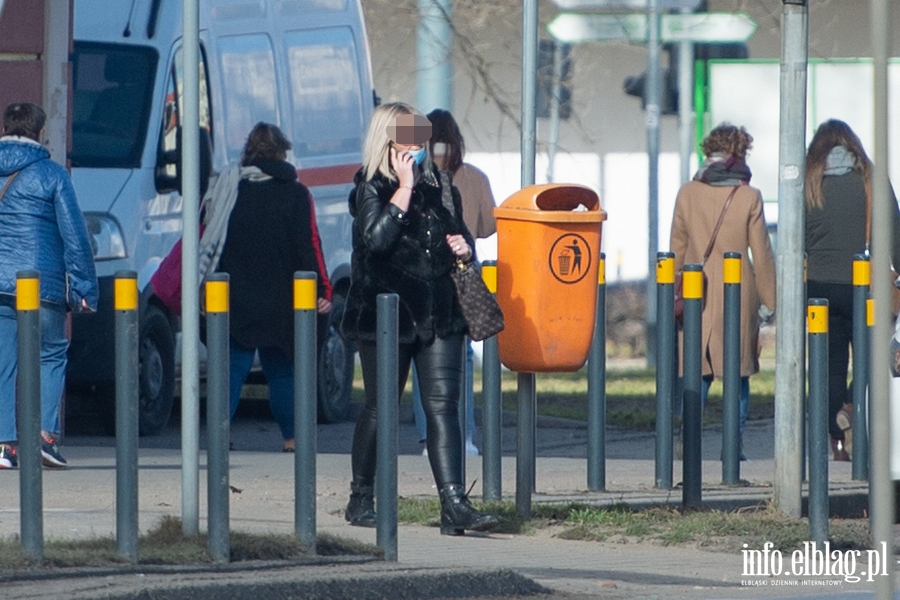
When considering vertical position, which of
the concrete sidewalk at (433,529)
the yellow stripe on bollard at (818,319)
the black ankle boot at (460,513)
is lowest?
the concrete sidewalk at (433,529)

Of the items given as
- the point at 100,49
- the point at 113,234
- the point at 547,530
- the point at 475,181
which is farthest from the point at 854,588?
the point at 100,49

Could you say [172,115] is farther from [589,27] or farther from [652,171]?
[652,171]

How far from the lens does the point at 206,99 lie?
1167 cm

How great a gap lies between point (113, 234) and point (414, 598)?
17.4ft

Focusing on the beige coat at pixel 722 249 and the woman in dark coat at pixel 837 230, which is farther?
the woman in dark coat at pixel 837 230

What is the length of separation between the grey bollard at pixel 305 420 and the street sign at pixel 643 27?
10.2m

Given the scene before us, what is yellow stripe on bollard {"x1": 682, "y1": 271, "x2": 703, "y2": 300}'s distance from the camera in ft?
28.3

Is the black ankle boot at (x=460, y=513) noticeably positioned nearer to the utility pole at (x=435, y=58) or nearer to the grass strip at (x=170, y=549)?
the grass strip at (x=170, y=549)

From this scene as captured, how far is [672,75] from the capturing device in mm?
21641

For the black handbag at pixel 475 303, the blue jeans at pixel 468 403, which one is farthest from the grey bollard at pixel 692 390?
the black handbag at pixel 475 303

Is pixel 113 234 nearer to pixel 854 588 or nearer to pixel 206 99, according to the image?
pixel 206 99

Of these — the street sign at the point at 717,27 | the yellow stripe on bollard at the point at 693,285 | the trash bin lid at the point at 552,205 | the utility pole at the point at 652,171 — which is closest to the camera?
the trash bin lid at the point at 552,205

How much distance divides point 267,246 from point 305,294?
13.0ft

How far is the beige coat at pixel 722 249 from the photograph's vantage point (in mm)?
10344
